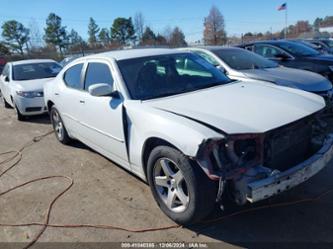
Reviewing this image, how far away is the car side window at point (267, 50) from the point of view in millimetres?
8992

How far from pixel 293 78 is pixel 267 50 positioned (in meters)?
3.48

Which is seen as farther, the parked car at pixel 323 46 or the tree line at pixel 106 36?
the tree line at pixel 106 36

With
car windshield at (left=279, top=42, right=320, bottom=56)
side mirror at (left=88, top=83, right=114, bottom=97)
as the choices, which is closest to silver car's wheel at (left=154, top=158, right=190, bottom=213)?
side mirror at (left=88, top=83, right=114, bottom=97)

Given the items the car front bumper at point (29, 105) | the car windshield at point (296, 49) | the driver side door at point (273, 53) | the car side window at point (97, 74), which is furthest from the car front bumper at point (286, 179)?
the car front bumper at point (29, 105)

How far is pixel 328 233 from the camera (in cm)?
287

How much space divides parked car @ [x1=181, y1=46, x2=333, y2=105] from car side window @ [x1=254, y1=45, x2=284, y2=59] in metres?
2.10

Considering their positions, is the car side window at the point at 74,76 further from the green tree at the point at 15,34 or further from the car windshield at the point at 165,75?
the green tree at the point at 15,34

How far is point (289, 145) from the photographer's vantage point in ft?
9.99

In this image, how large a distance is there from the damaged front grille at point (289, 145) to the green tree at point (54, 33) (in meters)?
69.5

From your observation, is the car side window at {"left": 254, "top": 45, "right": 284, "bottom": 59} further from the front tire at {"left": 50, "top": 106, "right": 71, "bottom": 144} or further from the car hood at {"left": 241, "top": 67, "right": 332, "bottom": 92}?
the front tire at {"left": 50, "top": 106, "right": 71, "bottom": 144}

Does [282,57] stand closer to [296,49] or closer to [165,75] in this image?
[296,49]

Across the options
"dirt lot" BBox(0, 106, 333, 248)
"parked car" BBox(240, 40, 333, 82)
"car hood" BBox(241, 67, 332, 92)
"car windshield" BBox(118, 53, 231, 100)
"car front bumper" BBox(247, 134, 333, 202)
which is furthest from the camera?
"parked car" BBox(240, 40, 333, 82)

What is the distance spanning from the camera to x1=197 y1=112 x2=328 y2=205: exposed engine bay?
2.60 meters

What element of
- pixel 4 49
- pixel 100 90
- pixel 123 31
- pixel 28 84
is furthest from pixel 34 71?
pixel 123 31
